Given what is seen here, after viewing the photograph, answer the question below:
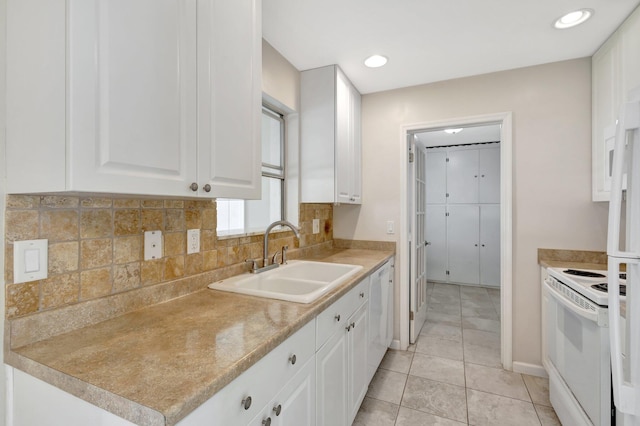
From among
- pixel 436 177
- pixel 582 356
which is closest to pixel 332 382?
pixel 582 356

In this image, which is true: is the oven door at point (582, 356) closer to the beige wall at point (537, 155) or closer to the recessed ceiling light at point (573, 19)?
the beige wall at point (537, 155)

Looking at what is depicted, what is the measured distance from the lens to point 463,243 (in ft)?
16.4

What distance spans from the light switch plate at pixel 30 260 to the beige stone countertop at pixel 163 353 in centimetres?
20

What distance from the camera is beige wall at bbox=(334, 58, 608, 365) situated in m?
2.20

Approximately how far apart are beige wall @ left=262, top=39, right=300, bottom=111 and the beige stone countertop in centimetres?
144

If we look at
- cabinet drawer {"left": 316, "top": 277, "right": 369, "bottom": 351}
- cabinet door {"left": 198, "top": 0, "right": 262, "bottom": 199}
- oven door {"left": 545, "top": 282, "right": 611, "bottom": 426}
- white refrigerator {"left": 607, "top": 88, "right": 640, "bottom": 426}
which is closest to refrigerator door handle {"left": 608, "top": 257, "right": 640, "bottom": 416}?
white refrigerator {"left": 607, "top": 88, "right": 640, "bottom": 426}

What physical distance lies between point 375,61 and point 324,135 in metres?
0.66

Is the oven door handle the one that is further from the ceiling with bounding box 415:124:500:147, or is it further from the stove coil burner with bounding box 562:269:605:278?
the ceiling with bounding box 415:124:500:147

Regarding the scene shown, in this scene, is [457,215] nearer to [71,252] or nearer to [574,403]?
[574,403]

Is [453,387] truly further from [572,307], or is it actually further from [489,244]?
[489,244]

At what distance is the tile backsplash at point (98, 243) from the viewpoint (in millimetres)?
867

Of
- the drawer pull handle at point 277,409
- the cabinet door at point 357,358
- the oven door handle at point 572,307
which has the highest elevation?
the oven door handle at point 572,307

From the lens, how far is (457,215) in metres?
5.03

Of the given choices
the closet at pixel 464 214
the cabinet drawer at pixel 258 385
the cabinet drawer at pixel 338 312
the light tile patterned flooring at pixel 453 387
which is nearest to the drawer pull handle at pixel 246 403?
the cabinet drawer at pixel 258 385
